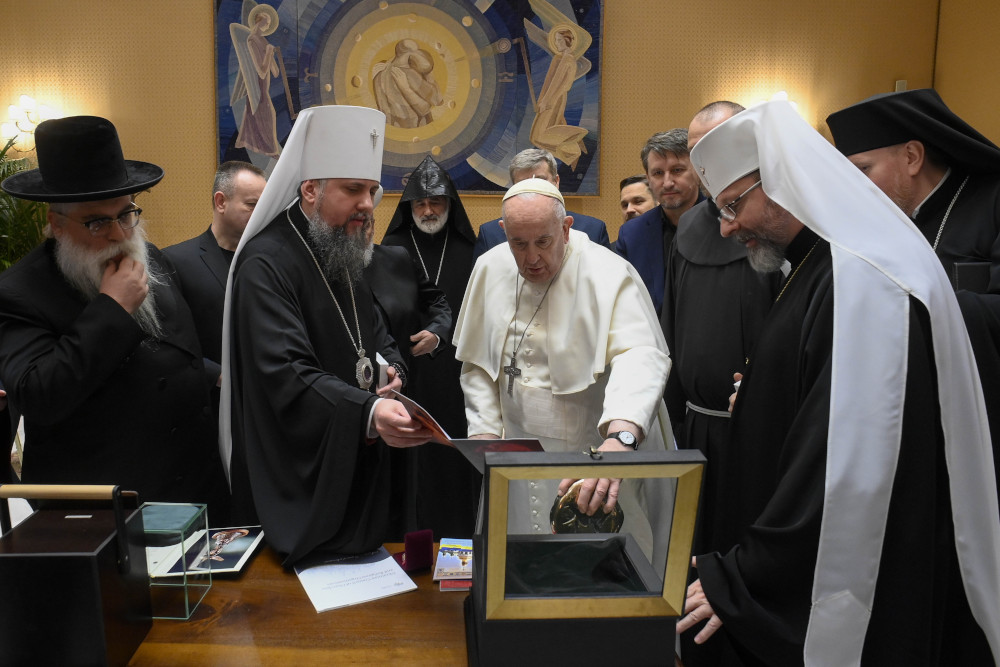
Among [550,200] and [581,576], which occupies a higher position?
[550,200]

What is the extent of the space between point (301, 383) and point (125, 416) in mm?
609

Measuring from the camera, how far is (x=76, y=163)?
7.23 ft

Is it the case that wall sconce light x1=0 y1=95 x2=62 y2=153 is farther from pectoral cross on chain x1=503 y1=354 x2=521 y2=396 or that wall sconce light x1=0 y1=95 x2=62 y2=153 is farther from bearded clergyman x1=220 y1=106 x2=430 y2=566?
pectoral cross on chain x1=503 y1=354 x2=521 y2=396

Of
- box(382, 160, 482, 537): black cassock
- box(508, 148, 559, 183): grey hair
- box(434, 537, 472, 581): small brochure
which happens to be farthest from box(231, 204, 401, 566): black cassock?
box(508, 148, 559, 183): grey hair

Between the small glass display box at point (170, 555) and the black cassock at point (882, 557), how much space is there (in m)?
1.17

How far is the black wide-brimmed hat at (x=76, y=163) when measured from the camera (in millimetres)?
2197

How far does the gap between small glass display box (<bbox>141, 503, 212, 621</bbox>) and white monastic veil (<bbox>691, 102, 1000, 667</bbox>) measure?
1.39 metres

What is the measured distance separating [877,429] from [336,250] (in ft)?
5.98

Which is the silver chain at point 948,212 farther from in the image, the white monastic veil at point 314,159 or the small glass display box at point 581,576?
the white monastic veil at point 314,159

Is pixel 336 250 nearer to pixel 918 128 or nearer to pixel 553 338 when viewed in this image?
pixel 553 338

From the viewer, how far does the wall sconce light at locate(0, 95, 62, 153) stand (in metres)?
7.01

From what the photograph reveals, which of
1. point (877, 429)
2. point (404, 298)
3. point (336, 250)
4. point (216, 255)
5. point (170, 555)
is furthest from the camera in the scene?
point (216, 255)

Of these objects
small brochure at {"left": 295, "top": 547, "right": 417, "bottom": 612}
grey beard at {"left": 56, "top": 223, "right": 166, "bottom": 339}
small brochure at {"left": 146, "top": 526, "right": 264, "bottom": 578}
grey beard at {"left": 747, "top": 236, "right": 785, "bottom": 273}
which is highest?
grey beard at {"left": 747, "top": 236, "right": 785, "bottom": 273}

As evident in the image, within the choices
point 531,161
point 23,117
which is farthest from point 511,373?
point 23,117
